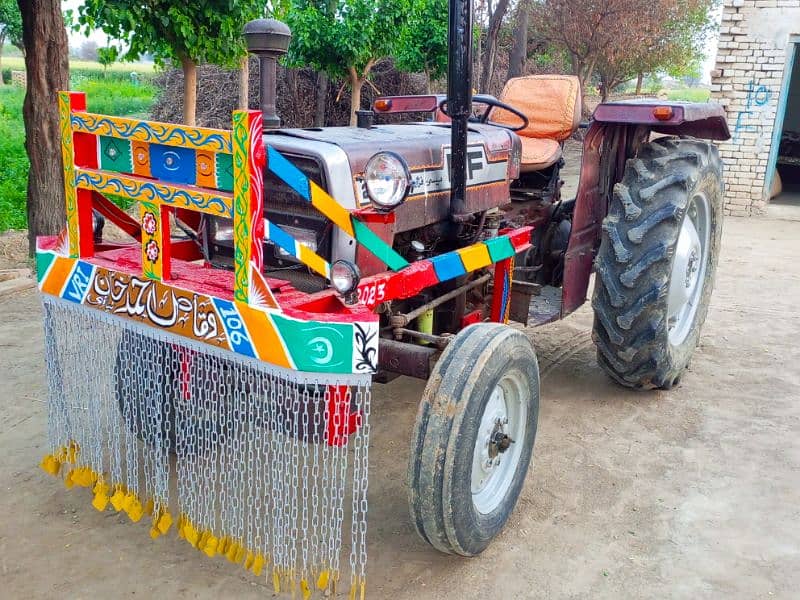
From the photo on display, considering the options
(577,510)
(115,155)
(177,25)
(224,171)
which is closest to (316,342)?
(224,171)

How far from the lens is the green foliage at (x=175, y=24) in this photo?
639cm

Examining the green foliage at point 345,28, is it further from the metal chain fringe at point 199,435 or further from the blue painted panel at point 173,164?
the blue painted panel at point 173,164

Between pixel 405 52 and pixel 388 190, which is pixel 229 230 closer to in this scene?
pixel 388 190

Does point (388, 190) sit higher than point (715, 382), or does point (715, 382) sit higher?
point (388, 190)

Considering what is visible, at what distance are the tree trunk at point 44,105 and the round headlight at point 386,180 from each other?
4317 mm

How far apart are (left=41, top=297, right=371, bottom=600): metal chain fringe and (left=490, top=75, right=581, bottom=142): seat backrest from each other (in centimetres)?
240

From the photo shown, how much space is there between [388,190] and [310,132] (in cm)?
63

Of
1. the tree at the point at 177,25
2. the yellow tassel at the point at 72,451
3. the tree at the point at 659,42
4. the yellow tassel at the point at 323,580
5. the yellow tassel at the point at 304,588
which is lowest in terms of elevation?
the yellow tassel at the point at 304,588

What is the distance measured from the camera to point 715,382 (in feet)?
Answer: 15.1

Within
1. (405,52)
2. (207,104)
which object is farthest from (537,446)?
(207,104)

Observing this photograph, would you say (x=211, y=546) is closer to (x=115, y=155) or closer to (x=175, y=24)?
(x=115, y=155)

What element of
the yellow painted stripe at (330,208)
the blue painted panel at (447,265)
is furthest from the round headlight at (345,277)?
the blue painted panel at (447,265)

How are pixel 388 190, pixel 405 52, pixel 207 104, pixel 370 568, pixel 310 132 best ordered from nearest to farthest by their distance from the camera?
pixel 388 190 → pixel 370 568 → pixel 310 132 → pixel 405 52 → pixel 207 104

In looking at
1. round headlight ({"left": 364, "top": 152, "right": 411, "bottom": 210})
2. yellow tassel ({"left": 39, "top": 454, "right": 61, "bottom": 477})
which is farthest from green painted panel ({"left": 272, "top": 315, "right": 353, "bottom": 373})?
yellow tassel ({"left": 39, "top": 454, "right": 61, "bottom": 477})
